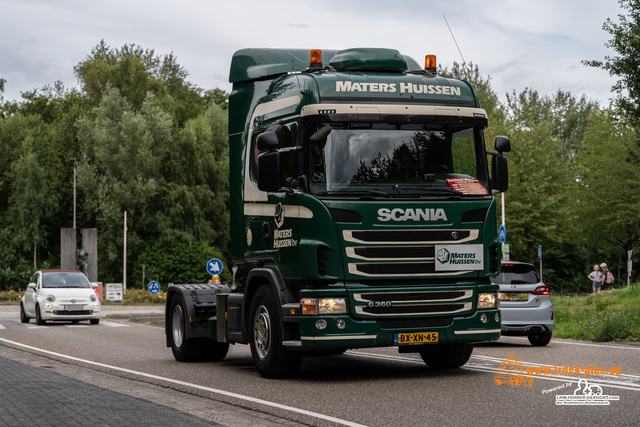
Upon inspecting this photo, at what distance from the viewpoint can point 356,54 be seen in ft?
39.7

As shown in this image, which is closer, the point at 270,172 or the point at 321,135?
the point at 321,135

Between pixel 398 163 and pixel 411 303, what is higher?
pixel 398 163

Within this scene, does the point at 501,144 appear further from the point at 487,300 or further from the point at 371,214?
the point at 371,214

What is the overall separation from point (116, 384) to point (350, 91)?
14.5 feet

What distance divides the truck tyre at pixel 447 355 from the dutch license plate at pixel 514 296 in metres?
4.90

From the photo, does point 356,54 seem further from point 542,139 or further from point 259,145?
point 542,139

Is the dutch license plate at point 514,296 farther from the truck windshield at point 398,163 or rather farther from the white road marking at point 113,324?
the white road marking at point 113,324

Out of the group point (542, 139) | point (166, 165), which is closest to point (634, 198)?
point (542, 139)

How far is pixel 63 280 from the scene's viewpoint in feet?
94.7

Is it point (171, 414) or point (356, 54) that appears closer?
point (171, 414)

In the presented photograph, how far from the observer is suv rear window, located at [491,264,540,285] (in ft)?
57.8

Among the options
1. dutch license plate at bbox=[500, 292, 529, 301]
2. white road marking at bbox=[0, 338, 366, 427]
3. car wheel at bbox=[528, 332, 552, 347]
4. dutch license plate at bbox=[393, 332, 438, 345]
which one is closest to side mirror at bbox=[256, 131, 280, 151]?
dutch license plate at bbox=[393, 332, 438, 345]

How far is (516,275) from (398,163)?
724 cm

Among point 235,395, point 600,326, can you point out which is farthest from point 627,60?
point 235,395
